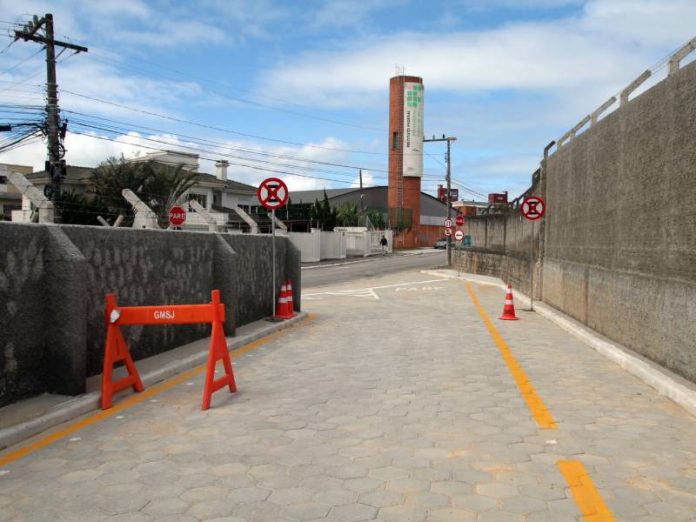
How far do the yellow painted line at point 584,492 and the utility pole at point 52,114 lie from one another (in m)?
24.8

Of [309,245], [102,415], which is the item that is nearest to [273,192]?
[102,415]

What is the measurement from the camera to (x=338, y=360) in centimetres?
920

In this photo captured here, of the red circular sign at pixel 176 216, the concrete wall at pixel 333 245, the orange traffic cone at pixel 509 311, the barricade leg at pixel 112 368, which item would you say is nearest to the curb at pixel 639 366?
the orange traffic cone at pixel 509 311

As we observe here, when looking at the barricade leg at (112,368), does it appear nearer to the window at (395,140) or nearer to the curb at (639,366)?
the curb at (639,366)

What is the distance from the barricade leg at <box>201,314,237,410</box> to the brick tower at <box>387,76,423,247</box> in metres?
70.0

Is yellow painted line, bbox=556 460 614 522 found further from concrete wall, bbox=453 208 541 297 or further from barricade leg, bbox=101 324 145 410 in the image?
concrete wall, bbox=453 208 541 297

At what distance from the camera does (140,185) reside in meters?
37.8

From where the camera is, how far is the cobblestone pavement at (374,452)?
13.1 ft

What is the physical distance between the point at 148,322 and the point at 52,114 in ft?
74.5

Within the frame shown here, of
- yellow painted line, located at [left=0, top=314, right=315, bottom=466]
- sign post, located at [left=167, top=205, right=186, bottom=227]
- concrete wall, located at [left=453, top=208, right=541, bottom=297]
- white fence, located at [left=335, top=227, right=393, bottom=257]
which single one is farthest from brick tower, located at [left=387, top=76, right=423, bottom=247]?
yellow painted line, located at [left=0, top=314, right=315, bottom=466]

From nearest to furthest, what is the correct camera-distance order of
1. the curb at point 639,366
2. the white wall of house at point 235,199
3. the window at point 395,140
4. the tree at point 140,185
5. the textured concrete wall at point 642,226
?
the curb at point 639,366 < the textured concrete wall at point 642,226 < the tree at point 140,185 < the white wall of house at point 235,199 < the window at point 395,140

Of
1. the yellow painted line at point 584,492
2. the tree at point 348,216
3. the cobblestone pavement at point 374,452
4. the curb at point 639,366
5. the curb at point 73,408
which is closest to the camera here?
the yellow painted line at point 584,492

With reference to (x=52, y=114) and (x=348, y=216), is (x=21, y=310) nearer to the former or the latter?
(x=52, y=114)

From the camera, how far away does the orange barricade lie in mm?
6379
